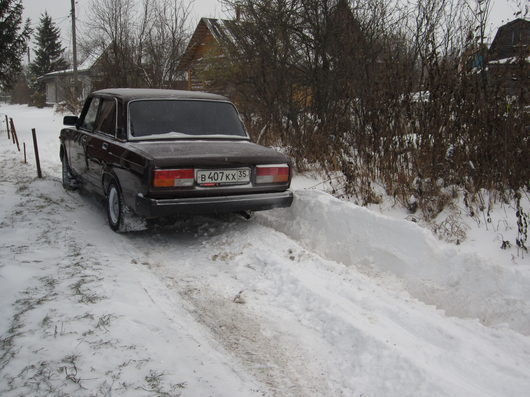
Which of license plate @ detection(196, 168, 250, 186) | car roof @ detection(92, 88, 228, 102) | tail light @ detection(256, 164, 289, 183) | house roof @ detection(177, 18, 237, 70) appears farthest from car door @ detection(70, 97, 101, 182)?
house roof @ detection(177, 18, 237, 70)

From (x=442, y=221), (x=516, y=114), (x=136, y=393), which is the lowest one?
(x=136, y=393)

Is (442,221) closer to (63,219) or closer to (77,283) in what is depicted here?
(77,283)

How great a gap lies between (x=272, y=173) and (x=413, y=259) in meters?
1.75

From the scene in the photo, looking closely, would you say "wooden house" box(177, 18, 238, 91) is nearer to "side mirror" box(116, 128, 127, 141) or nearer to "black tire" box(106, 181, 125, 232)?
"side mirror" box(116, 128, 127, 141)

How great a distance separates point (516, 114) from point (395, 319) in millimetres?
3156

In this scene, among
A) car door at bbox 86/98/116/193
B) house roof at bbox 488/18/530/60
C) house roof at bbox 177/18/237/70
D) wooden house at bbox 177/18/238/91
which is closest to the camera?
house roof at bbox 488/18/530/60

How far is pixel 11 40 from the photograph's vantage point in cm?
2006

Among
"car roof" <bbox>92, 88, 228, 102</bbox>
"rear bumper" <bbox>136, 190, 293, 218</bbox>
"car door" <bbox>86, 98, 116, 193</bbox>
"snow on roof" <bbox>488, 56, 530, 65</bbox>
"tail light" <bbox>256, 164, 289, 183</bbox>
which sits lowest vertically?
"rear bumper" <bbox>136, 190, 293, 218</bbox>

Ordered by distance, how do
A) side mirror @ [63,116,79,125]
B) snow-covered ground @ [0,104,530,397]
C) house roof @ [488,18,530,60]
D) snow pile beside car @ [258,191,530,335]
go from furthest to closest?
side mirror @ [63,116,79,125], house roof @ [488,18,530,60], snow pile beside car @ [258,191,530,335], snow-covered ground @ [0,104,530,397]

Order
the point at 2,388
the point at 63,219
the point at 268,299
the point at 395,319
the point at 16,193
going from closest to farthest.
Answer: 1. the point at 2,388
2. the point at 395,319
3. the point at 268,299
4. the point at 63,219
5. the point at 16,193

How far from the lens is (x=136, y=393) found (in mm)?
2340

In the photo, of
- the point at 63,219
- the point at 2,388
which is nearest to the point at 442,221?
the point at 2,388

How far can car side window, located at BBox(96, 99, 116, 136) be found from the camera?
17.3ft

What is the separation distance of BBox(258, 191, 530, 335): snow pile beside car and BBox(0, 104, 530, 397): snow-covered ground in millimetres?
12
